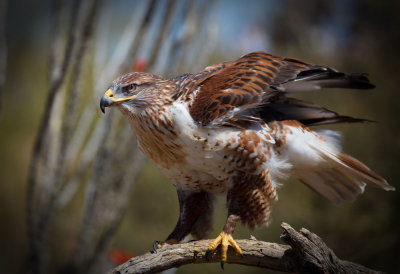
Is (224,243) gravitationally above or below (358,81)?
below

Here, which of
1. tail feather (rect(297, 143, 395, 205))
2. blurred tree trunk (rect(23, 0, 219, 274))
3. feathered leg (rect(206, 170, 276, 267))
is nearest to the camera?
feathered leg (rect(206, 170, 276, 267))

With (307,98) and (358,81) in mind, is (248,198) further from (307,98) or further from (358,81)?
(307,98)

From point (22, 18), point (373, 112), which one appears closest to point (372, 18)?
point (373, 112)

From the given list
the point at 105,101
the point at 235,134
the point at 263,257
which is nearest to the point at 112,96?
the point at 105,101

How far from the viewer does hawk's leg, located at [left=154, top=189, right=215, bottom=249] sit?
2162 mm

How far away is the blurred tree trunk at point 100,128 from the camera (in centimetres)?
329

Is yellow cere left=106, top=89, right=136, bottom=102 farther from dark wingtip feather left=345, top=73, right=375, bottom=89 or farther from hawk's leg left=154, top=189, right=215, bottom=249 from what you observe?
dark wingtip feather left=345, top=73, right=375, bottom=89

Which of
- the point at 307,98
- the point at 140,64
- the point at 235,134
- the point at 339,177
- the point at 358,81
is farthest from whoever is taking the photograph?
the point at 307,98

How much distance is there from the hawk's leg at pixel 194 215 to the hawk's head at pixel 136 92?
0.54 m

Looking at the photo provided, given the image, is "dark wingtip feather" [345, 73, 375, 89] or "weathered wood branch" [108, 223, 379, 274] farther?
"dark wingtip feather" [345, 73, 375, 89]

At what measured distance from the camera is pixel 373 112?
4.44 m

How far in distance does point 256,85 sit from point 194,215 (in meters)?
0.74

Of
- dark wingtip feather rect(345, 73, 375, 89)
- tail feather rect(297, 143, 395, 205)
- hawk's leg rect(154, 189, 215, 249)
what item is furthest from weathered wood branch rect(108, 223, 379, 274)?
dark wingtip feather rect(345, 73, 375, 89)

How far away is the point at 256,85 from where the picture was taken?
6.40 feet
